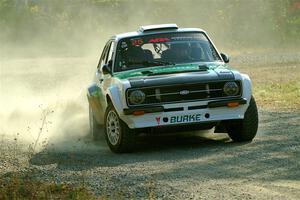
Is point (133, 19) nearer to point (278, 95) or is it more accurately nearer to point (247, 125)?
point (278, 95)

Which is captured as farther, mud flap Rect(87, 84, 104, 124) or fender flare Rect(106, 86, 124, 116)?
mud flap Rect(87, 84, 104, 124)

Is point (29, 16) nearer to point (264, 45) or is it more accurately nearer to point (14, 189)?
point (264, 45)

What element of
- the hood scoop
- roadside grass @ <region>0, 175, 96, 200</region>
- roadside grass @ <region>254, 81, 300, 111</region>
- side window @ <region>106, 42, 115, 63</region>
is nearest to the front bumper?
the hood scoop

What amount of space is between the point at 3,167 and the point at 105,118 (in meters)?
1.85

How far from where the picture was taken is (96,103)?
1255 centimetres

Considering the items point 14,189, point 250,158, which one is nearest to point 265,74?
point 250,158

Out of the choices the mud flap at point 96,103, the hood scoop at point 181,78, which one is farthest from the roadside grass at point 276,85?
the hood scoop at point 181,78

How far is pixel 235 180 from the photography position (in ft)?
27.9

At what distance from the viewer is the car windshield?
11.9 metres

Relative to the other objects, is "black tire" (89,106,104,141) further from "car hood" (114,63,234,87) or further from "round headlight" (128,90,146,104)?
"round headlight" (128,90,146,104)

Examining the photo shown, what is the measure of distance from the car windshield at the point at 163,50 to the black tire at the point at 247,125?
127cm

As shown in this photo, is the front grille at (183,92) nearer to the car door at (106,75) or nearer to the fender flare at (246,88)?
the fender flare at (246,88)

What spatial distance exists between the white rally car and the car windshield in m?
0.02

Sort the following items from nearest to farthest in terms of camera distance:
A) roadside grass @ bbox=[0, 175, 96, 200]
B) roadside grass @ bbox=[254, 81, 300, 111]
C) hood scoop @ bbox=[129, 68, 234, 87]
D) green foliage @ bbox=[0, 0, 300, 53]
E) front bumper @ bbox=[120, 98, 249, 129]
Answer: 1. roadside grass @ bbox=[0, 175, 96, 200]
2. front bumper @ bbox=[120, 98, 249, 129]
3. hood scoop @ bbox=[129, 68, 234, 87]
4. roadside grass @ bbox=[254, 81, 300, 111]
5. green foliage @ bbox=[0, 0, 300, 53]
